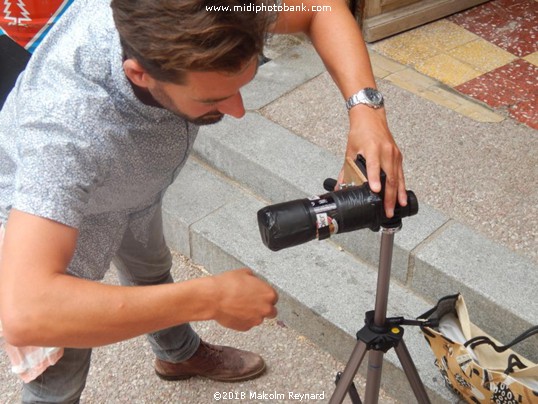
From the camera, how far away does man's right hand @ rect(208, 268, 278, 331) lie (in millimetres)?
1544

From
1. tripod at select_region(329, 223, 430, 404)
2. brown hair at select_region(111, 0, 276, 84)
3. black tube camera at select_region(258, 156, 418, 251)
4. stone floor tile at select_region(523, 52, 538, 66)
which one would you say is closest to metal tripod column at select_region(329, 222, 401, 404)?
tripod at select_region(329, 223, 430, 404)

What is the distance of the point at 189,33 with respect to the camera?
140cm

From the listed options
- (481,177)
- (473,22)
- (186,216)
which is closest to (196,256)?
(186,216)

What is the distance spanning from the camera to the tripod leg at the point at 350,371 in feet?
6.55

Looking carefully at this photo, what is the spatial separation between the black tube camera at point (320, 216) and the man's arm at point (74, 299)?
0.43 feet

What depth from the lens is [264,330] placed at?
3.11 meters

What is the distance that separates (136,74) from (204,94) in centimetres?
15

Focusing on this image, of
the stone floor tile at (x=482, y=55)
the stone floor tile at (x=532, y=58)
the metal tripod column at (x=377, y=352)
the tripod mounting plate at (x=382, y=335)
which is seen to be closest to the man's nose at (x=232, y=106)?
the metal tripod column at (x=377, y=352)

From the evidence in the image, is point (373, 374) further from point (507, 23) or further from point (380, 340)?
point (507, 23)

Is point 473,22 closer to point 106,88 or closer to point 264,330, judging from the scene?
point 264,330

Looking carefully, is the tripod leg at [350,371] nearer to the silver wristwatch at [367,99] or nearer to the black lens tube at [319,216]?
the black lens tube at [319,216]

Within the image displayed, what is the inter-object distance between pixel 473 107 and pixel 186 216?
1539 millimetres

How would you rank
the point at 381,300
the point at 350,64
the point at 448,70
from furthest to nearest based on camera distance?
the point at 448,70 < the point at 350,64 < the point at 381,300

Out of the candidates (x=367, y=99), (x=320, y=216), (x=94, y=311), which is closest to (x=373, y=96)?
(x=367, y=99)
